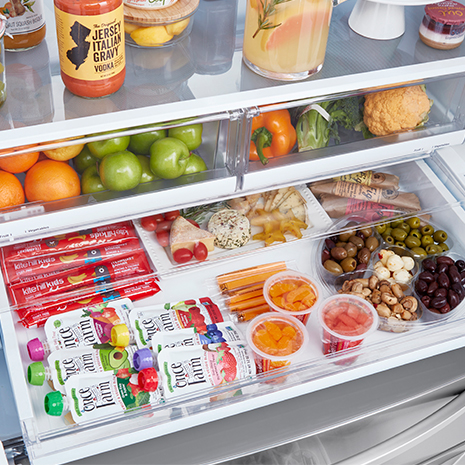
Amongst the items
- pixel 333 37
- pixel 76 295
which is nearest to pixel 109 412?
pixel 76 295

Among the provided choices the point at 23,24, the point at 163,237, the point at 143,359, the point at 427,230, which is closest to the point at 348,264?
the point at 427,230

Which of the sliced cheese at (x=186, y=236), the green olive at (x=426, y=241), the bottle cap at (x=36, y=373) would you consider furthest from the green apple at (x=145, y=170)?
the green olive at (x=426, y=241)

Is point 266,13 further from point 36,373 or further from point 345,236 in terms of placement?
point 36,373

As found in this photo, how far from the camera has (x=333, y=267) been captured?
145cm

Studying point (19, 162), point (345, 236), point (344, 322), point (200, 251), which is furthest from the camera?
point (345, 236)

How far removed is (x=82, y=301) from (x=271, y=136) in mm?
618

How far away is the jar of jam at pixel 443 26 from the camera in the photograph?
4.09 ft

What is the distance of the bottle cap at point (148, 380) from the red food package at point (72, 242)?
0.39 metres

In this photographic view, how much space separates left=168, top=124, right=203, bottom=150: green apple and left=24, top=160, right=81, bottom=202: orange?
0.24m

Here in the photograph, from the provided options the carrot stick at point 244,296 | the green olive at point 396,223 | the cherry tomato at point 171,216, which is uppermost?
the cherry tomato at point 171,216

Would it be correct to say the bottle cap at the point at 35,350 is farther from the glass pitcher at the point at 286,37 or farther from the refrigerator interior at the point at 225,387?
the glass pitcher at the point at 286,37

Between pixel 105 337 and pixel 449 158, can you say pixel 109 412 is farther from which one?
pixel 449 158

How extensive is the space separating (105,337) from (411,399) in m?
0.73

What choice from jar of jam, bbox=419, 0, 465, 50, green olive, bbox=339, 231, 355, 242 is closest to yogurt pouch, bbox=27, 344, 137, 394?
green olive, bbox=339, 231, 355, 242
